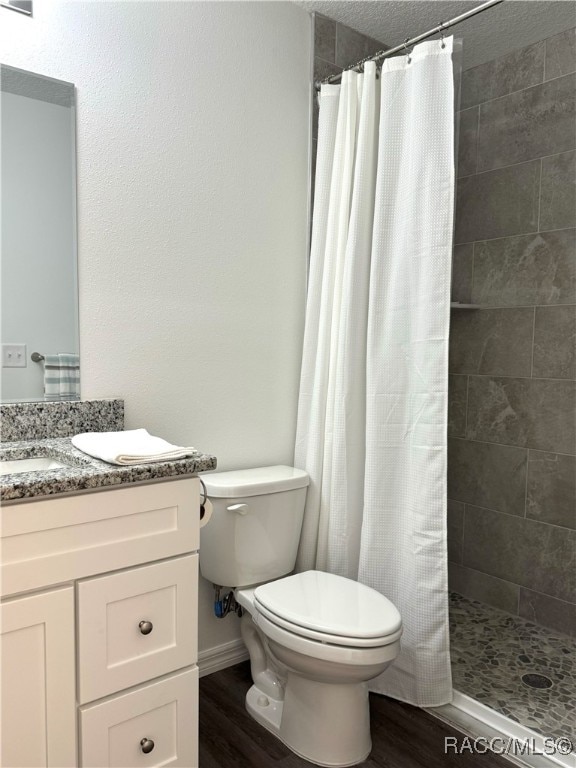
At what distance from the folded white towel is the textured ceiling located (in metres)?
1.73

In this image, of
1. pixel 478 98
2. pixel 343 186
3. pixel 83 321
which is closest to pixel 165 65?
pixel 343 186

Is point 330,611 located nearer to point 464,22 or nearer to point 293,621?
point 293,621

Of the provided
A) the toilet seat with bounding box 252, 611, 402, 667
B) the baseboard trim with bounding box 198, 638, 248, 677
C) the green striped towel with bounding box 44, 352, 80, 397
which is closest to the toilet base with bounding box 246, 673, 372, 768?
the toilet seat with bounding box 252, 611, 402, 667

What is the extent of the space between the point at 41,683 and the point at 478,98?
2.81 metres

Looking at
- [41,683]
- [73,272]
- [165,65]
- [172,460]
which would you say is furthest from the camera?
[165,65]

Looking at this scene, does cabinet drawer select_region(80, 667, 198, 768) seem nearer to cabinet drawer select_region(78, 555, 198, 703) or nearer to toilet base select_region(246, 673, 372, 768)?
cabinet drawer select_region(78, 555, 198, 703)

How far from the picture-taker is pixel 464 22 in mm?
2426

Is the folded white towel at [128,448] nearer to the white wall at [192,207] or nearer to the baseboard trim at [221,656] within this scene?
the white wall at [192,207]

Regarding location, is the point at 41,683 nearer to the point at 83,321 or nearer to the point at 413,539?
the point at 83,321

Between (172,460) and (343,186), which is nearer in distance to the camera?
(172,460)

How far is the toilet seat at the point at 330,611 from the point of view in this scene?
1.62 metres

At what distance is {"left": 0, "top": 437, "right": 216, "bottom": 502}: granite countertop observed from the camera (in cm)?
122

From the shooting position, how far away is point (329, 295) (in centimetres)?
221

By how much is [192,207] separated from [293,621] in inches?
52.6
